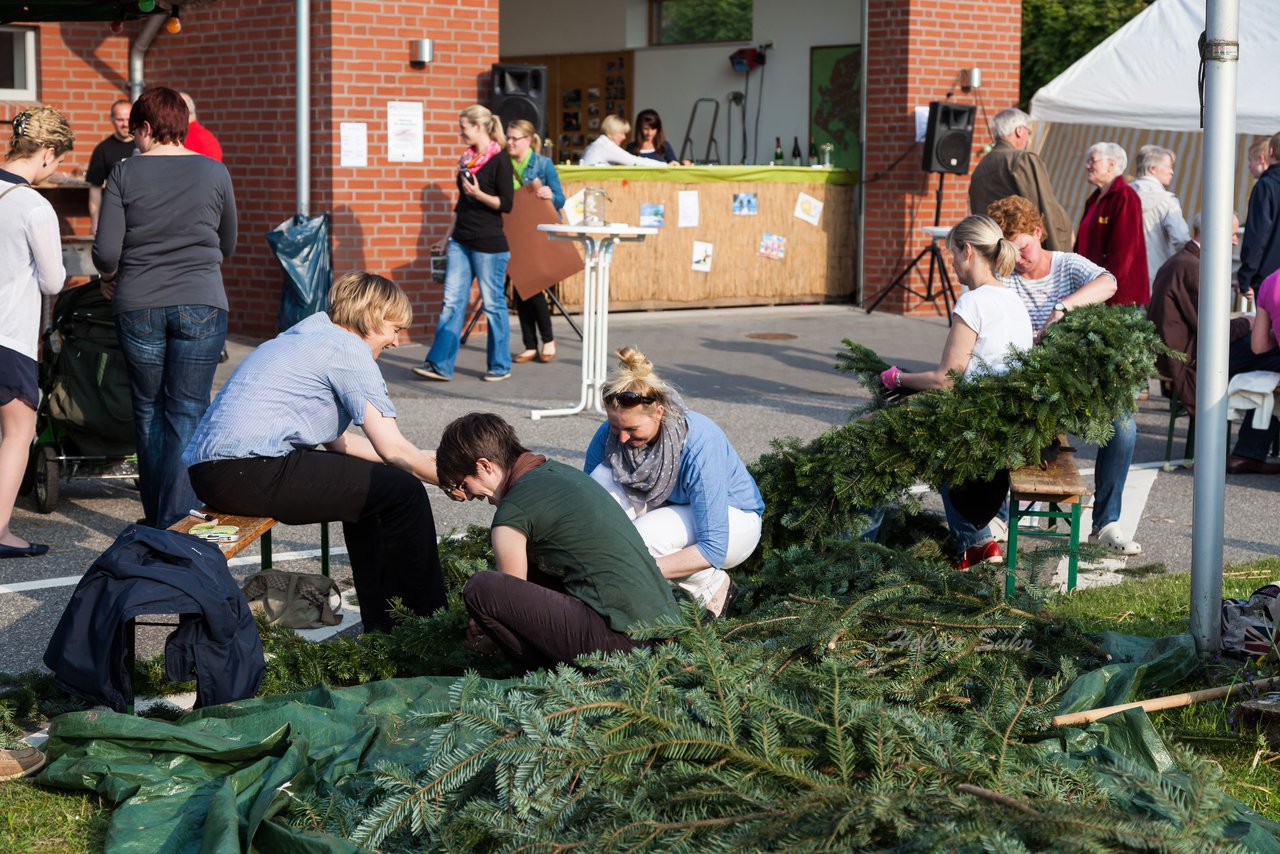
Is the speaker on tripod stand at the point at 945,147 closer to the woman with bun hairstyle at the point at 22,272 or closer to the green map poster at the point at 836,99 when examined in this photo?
the green map poster at the point at 836,99

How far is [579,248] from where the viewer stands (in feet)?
42.7

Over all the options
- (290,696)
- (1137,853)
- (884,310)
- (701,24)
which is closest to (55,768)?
(290,696)

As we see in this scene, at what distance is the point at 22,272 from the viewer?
20.8ft

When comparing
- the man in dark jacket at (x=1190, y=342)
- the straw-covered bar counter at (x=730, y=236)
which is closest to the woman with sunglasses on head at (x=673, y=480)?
the man in dark jacket at (x=1190, y=342)

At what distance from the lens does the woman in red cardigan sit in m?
9.55

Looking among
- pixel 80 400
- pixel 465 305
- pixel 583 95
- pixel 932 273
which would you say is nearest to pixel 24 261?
pixel 80 400

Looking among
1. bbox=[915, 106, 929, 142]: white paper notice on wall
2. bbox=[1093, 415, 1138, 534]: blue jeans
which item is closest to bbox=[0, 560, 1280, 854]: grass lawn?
bbox=[1093, 415, 1138, 534]: blue jeans

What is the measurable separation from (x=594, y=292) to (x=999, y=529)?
12.1 ft

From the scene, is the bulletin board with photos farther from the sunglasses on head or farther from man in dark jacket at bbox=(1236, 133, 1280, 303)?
Answer: the sunglasses on head

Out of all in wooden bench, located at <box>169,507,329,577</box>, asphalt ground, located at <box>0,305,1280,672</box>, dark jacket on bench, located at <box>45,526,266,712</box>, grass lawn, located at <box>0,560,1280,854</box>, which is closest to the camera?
grass lawn, located at <box>0,560,1280,854</box>

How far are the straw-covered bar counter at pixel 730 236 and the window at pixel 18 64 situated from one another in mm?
4770

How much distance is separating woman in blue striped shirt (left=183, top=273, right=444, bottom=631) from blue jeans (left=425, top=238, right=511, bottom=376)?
5656mm

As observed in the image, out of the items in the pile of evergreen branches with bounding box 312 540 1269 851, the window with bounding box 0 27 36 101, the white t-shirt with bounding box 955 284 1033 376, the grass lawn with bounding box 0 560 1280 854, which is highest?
the window with bounding box 0 27 36 101

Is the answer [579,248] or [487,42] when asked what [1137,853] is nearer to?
[579,248]
